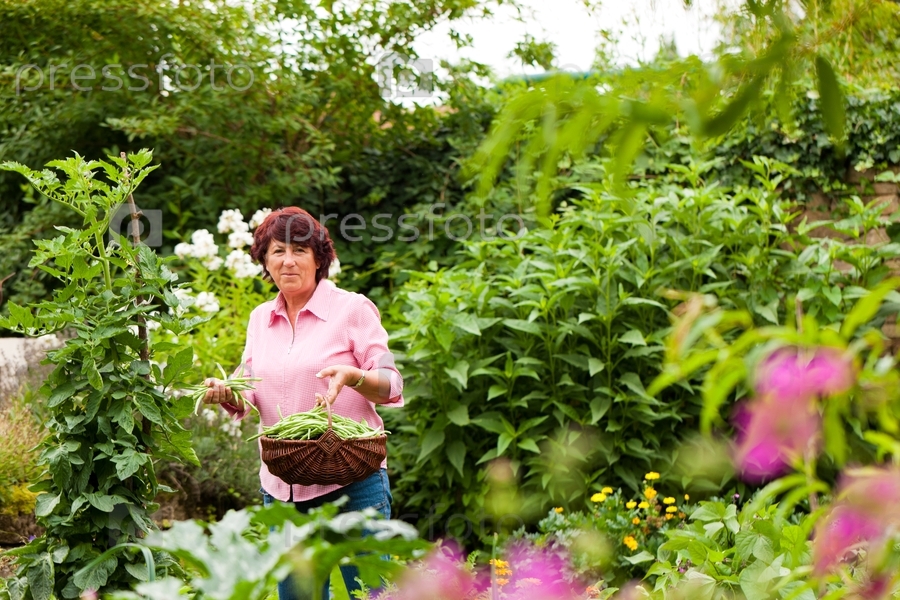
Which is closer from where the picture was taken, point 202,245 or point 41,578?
point 41,578

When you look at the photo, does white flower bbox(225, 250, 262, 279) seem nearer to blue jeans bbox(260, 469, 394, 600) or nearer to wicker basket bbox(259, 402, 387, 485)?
blue jeans bbox(260, 469, 394, 600)

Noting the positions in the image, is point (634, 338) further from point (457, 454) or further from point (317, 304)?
point (317, 304)

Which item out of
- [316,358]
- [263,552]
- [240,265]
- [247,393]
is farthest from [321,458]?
[240,265]

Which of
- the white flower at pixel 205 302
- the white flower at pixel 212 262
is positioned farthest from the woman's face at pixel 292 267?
the white flower at pixel 212 262

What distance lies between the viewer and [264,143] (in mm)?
5926

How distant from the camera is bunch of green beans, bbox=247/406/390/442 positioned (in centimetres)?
248

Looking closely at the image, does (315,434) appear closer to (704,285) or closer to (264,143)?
(704,285)

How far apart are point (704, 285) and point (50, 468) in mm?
2875

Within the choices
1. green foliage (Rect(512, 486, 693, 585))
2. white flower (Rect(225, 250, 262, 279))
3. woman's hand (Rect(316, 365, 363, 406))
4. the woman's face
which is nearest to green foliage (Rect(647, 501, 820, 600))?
green foliage (Rect(512, 486, 693, 585))

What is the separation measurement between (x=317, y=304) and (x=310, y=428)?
1.68ft

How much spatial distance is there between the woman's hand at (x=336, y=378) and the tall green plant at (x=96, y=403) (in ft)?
1.16

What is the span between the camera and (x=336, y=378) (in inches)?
101

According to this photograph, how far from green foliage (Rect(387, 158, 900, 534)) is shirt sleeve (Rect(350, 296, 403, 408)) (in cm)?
122

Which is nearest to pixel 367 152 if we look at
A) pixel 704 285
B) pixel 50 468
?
pixel 704 285
